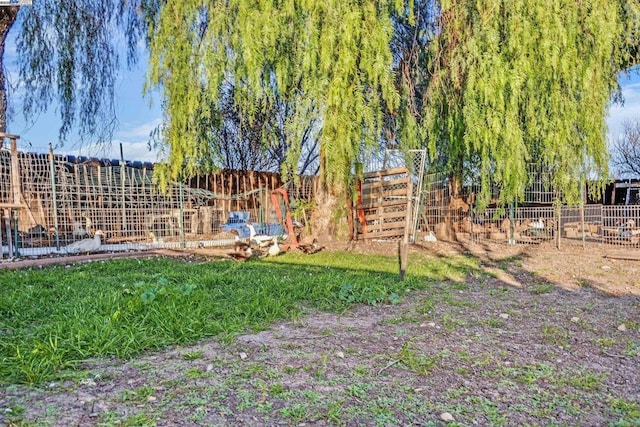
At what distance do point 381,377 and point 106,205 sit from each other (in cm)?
787

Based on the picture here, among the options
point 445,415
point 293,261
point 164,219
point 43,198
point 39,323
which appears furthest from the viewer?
point 164,219

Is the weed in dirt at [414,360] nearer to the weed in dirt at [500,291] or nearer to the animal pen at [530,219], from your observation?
the weed in dirt at [500,291]

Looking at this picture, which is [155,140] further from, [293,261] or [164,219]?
[293,261]

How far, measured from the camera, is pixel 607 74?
834 centimetres

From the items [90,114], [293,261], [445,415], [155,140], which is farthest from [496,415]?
[90,114]

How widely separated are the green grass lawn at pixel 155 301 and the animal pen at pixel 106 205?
1939 millimetres

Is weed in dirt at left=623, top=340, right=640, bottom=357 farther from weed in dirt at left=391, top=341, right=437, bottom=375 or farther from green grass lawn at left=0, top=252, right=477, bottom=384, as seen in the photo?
green grass lawn at left=0, top=252, right=477, bottom=384

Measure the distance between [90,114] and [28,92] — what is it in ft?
3.96

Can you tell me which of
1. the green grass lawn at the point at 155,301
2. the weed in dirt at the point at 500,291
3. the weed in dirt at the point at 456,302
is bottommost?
the weed in dirt at the point at 500,291

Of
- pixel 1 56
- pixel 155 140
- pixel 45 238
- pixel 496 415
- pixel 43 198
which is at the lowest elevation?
pixel 496 415

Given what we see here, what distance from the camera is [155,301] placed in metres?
3.56

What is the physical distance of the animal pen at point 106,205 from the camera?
301 inches

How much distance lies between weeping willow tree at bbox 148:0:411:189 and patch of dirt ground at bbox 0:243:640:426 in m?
3.86

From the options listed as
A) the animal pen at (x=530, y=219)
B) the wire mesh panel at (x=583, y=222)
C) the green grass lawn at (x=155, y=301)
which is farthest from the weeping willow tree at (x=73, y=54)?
the wire mesh panel at (x=583, y=222)
